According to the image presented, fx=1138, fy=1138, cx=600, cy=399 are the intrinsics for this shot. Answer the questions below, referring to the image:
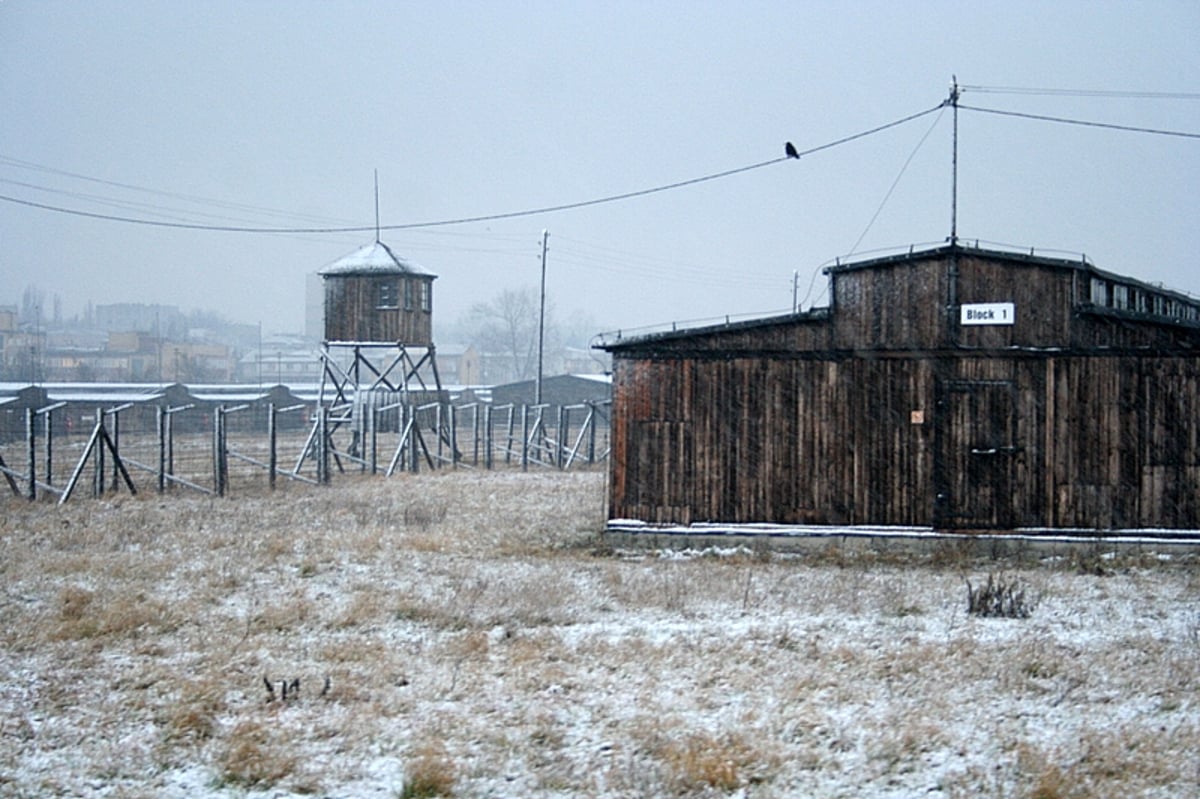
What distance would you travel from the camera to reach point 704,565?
16250 millimetres

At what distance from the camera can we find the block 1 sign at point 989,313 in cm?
1734

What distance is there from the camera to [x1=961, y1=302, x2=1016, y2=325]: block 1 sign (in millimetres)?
17344

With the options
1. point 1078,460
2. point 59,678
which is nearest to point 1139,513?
point 1078,460

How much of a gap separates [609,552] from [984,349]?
655cm

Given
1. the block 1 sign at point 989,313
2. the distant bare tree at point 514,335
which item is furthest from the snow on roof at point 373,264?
the distant bare tree at point 514,335

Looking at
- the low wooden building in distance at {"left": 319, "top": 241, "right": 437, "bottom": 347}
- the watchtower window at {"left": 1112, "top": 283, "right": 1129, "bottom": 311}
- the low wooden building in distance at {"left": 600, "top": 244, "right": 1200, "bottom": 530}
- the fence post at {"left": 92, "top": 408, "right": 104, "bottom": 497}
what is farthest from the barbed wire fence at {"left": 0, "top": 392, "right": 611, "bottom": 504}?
the watchtower window at {"left": 1112, "top": 283, "right": 1129, "bottom": 311}

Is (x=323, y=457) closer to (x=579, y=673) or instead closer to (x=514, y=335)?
(x=579, y=673)

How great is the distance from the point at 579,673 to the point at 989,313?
10139 millimetres

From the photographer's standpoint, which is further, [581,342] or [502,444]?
[581,342]

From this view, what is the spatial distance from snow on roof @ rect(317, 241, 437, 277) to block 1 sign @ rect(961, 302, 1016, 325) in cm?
2129

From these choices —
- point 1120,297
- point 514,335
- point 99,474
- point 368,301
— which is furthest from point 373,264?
point 514,335

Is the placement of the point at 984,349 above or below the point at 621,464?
above

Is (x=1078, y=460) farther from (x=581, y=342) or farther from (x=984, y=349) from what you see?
(x=581, y=342)

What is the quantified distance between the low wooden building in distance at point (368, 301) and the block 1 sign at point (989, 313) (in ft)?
69.5
